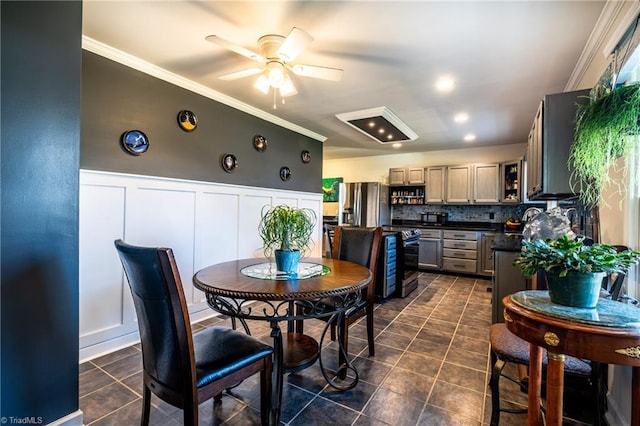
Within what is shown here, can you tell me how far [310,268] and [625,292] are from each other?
1789 mm

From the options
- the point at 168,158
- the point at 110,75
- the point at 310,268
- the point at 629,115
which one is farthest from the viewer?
the point at 168,158

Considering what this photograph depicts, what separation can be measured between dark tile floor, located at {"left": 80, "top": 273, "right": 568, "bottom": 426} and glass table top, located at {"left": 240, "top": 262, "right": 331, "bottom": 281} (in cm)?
79

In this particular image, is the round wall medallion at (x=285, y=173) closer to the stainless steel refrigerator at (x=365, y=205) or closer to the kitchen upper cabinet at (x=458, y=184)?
the stainless steel refrigerator at (x=365, y=205)

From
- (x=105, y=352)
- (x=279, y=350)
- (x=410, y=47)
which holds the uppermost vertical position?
(x=410, y=47)

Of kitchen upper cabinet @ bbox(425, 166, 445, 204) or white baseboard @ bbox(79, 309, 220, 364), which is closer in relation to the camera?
white baseboard @ bbox(79, 309, 220, 364)

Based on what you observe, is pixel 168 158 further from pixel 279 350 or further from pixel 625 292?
pixel 625 292

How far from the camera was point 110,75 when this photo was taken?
7.89ft

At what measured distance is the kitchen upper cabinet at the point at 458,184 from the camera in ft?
18.4

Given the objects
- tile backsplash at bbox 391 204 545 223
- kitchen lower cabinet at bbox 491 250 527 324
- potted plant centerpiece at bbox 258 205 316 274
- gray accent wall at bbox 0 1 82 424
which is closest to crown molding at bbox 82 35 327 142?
gray accent wall at bbox 0 1 82 424

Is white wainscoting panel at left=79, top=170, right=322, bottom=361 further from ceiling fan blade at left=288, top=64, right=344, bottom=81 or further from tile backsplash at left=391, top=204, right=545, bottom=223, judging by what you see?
tile backsplash at left=391, top=204, right=545, bottom=223

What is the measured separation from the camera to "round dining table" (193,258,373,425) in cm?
140

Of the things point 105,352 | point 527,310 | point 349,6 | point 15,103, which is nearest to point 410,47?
point 349,6

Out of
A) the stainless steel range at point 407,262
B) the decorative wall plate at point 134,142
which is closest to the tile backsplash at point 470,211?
the stainless steel range at point 407,262

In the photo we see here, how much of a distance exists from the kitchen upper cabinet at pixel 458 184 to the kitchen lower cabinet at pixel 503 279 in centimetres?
330
